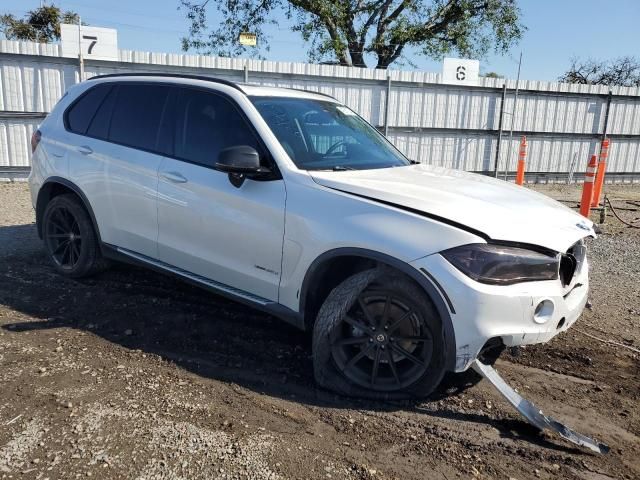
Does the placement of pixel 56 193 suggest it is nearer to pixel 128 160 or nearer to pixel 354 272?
pixel 128 160

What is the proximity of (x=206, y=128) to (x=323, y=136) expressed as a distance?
905mm

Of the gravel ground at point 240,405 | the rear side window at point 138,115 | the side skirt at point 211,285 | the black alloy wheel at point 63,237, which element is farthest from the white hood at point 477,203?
the black alloy wheel at point 63,237

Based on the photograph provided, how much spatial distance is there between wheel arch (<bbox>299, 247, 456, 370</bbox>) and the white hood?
0.34m

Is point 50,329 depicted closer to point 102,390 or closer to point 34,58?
point 102,390

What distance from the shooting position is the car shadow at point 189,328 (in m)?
3.45

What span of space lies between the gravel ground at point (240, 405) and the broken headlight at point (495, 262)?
35.3 inches

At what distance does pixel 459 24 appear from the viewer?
71.9ft

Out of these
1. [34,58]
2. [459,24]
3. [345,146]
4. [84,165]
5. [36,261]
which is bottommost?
[36,261]

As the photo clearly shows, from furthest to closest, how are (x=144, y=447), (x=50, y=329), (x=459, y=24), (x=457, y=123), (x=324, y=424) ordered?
(x=459, y=24), (x=457, y=123), (x=50, y=329), (x=324, y=424), (x=144, y=447)

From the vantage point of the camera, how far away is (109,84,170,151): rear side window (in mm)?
4562

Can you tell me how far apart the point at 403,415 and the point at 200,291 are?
8.37ft

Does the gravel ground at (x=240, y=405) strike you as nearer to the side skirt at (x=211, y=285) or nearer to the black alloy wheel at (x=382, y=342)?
the black alloy wheel at (x=382, y=342)

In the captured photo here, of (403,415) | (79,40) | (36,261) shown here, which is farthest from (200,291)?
(79,40)

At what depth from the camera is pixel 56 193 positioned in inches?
215
